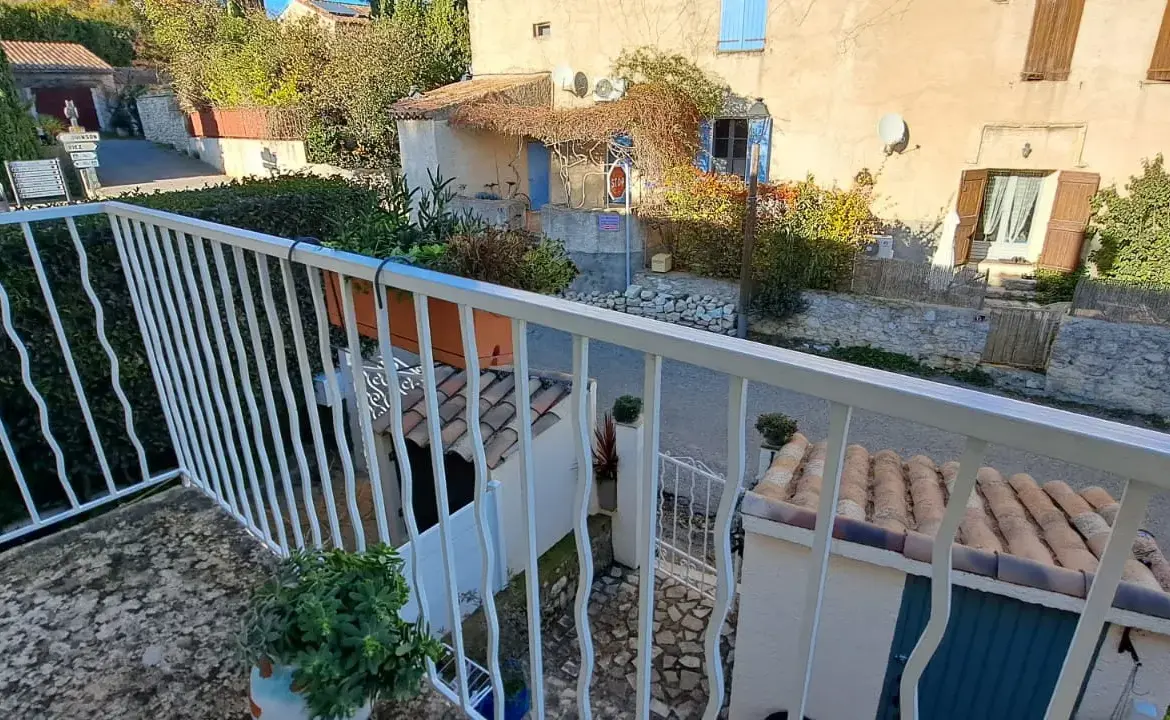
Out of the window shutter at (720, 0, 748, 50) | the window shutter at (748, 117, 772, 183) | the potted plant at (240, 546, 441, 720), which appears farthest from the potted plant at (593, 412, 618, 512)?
the window shutter at (720, 0, 748, 50)

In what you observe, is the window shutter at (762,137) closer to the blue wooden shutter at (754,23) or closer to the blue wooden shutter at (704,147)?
the blue wooden shutter at (704,147)

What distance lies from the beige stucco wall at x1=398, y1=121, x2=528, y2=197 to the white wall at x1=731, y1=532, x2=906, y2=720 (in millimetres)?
8761

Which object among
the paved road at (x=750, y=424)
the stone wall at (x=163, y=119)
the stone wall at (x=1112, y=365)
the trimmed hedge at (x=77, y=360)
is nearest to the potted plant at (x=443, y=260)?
the trimmed hedge at (x=77, y=360)

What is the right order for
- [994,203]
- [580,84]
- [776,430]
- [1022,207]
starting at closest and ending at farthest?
[776,430], [1022,207], [994,203], [580,84]

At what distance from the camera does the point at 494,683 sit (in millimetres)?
1192

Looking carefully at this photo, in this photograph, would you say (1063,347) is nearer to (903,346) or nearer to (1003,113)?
(903,346)

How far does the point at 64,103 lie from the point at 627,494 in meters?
23.1

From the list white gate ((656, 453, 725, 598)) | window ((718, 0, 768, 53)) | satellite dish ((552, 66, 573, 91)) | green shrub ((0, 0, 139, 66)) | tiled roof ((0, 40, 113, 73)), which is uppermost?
green shrub ((0, 0, 139, 66))

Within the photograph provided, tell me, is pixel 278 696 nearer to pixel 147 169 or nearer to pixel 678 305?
pixel 678 305

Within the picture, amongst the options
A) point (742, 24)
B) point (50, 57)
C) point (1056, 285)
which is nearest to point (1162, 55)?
point (1056, 285)

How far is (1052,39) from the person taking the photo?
6.95 meters

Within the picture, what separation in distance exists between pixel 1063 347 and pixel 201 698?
25.9 ft

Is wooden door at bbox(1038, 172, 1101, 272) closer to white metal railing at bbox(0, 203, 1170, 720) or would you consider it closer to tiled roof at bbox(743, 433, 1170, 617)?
tiled roof at bbox(743, 433, 1170, 617)

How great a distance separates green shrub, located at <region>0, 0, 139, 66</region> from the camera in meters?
18.8
